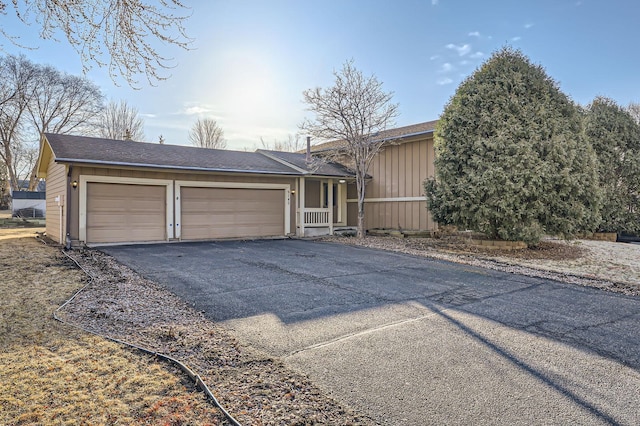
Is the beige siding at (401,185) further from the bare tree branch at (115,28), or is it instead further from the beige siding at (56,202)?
the beige siding at (56,202)

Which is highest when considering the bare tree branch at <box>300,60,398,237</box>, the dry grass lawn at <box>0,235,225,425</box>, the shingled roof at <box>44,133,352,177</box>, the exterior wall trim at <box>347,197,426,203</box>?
the bare tree branch at <box>300,60,398,237</box>

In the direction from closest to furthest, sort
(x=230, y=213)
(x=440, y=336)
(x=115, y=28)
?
(x=440, y=336), (x=115, y=28), (x=230, y=213)

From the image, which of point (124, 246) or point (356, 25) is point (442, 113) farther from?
point (124, 246)

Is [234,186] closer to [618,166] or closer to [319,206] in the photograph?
[319,206]

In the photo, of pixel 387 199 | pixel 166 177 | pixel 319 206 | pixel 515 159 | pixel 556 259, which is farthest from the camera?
pixel 319 206

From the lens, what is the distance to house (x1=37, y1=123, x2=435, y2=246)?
1088 cm

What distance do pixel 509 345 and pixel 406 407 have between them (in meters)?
1.62

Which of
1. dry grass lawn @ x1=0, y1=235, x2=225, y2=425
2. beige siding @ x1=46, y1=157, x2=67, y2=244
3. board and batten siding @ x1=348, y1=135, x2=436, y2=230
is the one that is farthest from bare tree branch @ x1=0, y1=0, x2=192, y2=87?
board and batten siding @ x1=348, y1=135, x2=436, y2=230

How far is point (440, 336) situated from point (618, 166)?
1329 cm

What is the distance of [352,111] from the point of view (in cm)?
1301

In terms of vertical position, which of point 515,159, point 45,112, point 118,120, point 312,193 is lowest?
point 312,193

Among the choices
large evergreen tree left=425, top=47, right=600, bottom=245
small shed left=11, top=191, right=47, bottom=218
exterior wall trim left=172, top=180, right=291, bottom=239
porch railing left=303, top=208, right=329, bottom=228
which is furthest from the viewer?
small shed left=11, top=191, right=47, bottom=218

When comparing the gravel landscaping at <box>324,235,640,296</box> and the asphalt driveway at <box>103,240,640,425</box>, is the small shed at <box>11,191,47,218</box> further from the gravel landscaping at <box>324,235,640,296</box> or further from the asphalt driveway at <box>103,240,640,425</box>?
the asphalt driveway at <box>103,240,640,425</box>

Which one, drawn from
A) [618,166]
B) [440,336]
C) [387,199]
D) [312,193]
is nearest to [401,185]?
[387,199]
